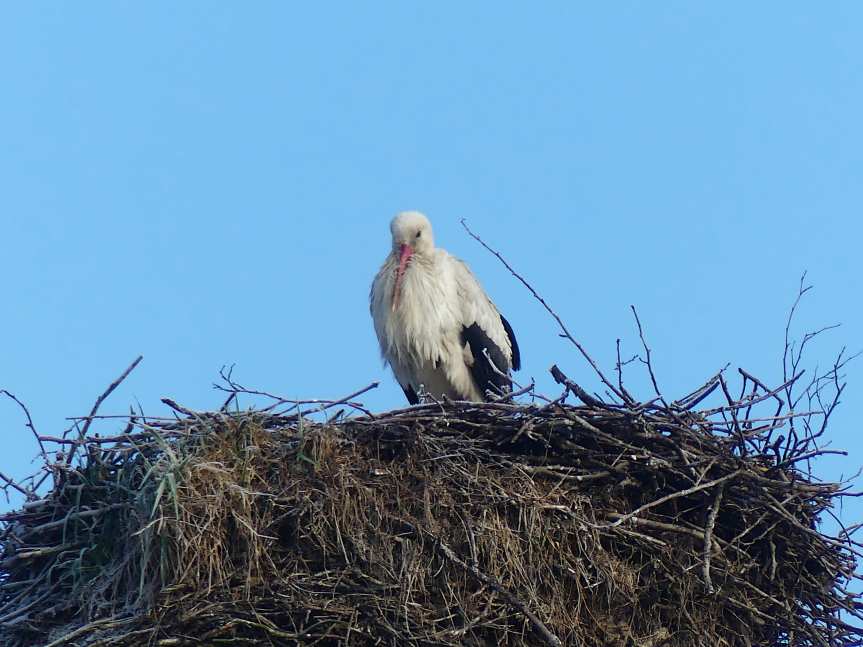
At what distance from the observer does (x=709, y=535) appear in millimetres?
4059

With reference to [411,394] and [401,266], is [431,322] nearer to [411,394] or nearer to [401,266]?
[401,266]

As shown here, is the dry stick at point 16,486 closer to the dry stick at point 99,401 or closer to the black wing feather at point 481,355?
the dry stick at point 99,401

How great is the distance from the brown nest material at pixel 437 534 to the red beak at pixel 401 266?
1.12 meters

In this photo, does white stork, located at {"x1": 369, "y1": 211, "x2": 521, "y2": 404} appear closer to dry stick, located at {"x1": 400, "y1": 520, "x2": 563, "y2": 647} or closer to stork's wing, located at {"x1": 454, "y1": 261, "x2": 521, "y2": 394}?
stork's wing, located at {"x1": 454, "y1": 261, "x2": 521, "y2": 394}

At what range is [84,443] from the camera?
4.19 metres

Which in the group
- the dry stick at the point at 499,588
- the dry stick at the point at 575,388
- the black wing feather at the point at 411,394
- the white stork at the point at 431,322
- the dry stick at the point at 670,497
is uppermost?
the white stork at the point at 431,322

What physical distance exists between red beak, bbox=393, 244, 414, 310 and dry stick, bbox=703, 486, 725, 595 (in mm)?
1698

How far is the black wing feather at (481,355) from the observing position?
5441mm

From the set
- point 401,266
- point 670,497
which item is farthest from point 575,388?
point 401,266

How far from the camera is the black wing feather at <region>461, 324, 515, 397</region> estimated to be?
5441 mm

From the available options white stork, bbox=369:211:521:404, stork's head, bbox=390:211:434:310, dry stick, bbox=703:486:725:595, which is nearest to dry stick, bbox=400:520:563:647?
dry stick, bbox=703:486:725:595

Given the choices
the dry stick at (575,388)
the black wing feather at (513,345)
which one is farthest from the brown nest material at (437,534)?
the black wing feather at (513,345)

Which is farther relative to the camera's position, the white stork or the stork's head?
the stork's head

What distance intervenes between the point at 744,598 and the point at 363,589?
1210 mm
